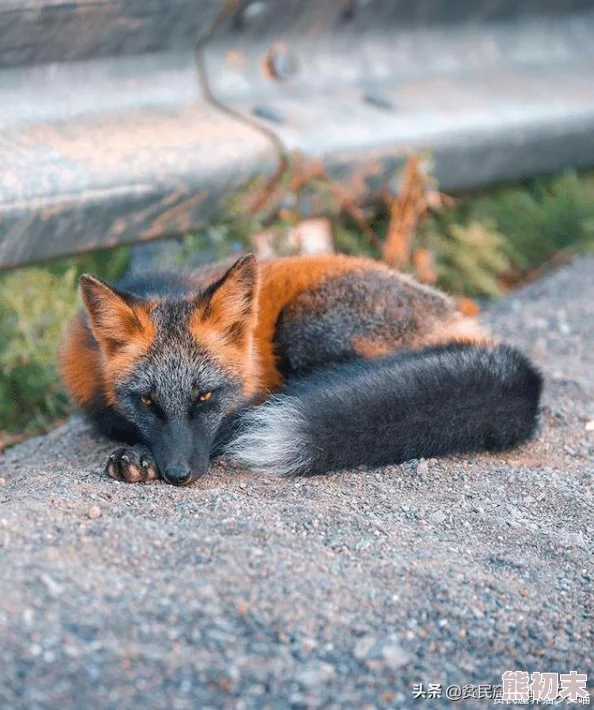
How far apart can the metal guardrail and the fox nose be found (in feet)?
4.95

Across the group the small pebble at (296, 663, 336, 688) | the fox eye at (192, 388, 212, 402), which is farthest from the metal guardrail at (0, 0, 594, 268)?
the small pebble at (296, 663, 336, 688)

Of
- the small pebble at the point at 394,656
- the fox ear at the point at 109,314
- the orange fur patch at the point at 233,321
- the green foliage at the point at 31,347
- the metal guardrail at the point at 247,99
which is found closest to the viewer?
the small pebble at the point at 394,656

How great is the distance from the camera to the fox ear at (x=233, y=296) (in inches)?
161

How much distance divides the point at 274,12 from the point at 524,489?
3.28 m

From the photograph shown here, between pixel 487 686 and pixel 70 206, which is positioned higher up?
pixel 70 206

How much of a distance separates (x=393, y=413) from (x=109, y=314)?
127cm

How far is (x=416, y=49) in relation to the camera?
6.47m

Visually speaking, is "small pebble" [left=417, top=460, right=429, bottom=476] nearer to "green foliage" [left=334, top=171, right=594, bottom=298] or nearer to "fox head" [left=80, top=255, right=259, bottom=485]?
"fox head" [left=80, top=255, right=259, bottom=485]

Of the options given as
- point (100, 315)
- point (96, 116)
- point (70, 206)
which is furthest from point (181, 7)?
point (100, 315)

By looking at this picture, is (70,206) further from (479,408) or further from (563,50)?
(563,50)

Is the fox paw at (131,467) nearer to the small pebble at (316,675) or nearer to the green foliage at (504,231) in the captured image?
the small pebble at (316,675)

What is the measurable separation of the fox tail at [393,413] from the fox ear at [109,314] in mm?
626

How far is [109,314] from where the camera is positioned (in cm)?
407

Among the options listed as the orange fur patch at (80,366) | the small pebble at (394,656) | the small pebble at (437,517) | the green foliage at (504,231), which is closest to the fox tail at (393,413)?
the small pebble at (437,517)
